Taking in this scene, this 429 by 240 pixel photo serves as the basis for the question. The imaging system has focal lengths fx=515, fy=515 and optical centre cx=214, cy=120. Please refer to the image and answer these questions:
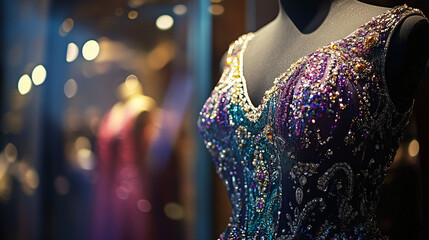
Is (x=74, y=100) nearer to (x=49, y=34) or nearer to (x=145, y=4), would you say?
(x=49, y=34)

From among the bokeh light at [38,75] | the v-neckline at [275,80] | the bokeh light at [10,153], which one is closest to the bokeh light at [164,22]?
the bokeh light at [38,75]

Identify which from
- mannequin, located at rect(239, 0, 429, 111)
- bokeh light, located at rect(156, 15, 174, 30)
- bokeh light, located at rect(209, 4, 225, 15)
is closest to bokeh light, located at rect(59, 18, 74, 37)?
bokeh light, located at rect(156, 15, 174, 30)

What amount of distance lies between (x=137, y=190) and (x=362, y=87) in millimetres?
1785

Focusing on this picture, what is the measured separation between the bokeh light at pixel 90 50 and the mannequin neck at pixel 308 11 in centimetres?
189

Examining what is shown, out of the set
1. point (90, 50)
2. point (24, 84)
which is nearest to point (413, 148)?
point (90, 50)

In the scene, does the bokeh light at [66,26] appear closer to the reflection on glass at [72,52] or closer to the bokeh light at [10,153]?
the reflection on glass at [72,52]

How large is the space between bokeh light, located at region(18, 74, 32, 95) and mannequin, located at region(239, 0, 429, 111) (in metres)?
2.09

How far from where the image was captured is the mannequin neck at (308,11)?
131 cm

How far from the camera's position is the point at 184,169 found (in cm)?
260

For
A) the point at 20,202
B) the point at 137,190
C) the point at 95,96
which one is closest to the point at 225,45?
the point at 137,190

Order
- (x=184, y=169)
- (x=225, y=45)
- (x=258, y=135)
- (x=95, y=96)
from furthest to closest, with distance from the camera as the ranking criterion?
(x=95, y=96), (x=184, y=169), (x=225, y=45), (x=258, y=135)

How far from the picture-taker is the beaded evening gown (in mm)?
1143

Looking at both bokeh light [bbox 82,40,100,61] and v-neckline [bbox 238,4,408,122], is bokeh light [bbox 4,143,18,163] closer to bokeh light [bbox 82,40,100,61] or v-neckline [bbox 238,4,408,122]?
bokeh light [bbox 82,40,100,61]

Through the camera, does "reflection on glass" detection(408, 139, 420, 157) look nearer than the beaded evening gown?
No
